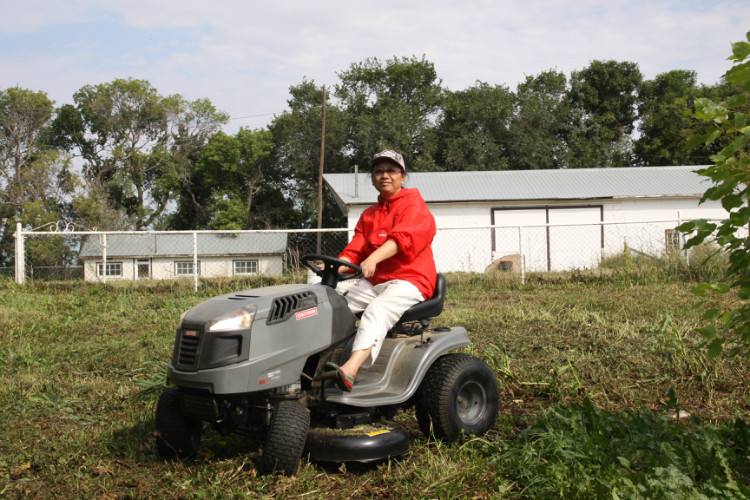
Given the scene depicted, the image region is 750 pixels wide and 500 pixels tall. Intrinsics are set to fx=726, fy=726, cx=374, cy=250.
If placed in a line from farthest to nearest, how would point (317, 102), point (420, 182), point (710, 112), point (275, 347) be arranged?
point (317, 102) → point (420, 182) → point (275, 347) → point (710, 112)

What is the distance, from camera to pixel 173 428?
3.89 m

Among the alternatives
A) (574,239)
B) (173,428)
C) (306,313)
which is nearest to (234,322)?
(306,313)

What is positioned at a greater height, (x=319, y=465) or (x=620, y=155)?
(x=620, y=155)

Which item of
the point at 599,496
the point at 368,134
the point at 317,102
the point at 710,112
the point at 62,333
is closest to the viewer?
the point at 710,112

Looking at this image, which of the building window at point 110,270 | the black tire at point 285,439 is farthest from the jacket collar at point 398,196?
the building window at point 110,270

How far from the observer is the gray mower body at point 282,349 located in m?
3.51

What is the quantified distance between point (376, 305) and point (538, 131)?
3864cm

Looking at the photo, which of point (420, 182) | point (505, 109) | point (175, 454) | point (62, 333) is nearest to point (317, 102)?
point (505, 109)

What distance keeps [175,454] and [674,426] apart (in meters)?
2.70

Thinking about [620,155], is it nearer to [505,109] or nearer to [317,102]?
[505,109]

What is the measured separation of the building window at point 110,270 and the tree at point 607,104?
32.1m

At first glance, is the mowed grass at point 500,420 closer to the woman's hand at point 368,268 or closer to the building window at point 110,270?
the woman's hand at point 368,268

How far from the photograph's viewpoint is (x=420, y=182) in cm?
2766

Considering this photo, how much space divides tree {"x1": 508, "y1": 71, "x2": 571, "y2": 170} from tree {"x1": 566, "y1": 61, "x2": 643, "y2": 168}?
0.88m
